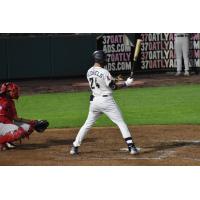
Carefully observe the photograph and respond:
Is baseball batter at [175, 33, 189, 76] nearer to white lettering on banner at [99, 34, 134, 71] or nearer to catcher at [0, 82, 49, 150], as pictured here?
white lettering on banner at [99, 34, 134, 71]

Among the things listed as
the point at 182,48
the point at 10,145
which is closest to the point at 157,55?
the point at 182,48

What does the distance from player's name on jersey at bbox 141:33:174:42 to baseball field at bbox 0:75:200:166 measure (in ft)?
7.61

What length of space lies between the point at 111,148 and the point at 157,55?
16730mm

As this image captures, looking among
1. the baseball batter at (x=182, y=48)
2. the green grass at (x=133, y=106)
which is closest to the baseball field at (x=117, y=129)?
the green grass at (x=133, y=106)

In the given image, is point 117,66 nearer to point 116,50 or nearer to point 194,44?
point 116,50

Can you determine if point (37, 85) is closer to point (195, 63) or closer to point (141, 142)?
point (195, 63)

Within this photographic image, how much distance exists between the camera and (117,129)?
17.9m

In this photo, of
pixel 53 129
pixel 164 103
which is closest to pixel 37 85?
pixel 164 103

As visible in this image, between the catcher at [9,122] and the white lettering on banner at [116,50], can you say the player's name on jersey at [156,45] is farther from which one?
the catcher at [9,122]

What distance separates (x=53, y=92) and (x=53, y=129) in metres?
9.46

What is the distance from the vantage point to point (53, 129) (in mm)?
18281

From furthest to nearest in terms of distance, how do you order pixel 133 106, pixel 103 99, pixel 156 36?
1. pixel 156 36
2. pixel 133 106
3. pixel 103 99

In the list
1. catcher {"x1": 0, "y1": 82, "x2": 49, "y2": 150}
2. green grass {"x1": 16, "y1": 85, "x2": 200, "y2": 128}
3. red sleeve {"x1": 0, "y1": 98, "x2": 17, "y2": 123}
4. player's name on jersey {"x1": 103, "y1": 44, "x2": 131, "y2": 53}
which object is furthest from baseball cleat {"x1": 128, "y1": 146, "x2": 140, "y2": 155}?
player's name on jersey {"x1": 103, "y1": 44, "x2": 131, "y2": 53}

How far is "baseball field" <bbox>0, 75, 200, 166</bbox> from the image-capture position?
13891 mm
